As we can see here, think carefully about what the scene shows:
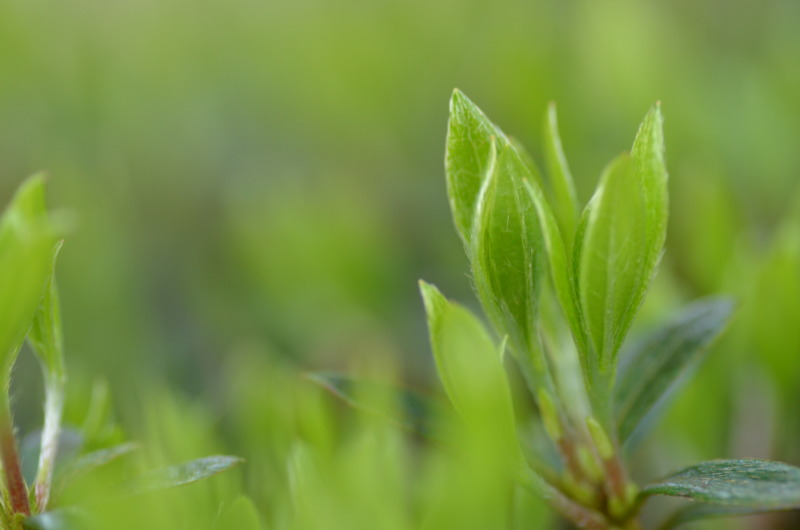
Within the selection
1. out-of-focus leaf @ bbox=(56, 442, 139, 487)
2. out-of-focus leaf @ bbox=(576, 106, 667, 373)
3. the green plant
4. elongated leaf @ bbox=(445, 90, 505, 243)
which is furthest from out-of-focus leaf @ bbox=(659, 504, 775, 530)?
out-of-focus leaf @ bbox=(56, 442, 139, 487)

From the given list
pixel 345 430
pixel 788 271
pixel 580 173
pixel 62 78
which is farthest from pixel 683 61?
pixel 62 78

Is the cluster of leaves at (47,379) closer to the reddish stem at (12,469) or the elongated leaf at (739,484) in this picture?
the reddish stem at (12,469)

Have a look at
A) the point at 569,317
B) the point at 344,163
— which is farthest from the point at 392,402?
the point at 344,163

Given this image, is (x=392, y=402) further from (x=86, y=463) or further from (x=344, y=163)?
(x=344, y=163)

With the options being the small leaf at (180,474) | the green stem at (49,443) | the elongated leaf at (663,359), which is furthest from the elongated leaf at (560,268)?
the green stem at (49,443)

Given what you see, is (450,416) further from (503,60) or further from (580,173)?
(503,60)

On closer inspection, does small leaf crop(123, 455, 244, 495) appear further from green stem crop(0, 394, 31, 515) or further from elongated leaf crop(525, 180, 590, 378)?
elongated leaf crop(525, 180, 590, 378)
